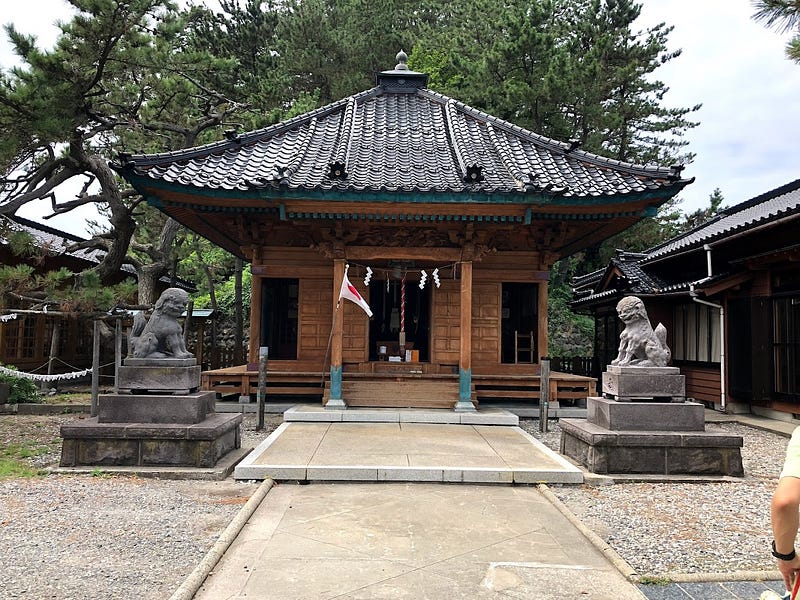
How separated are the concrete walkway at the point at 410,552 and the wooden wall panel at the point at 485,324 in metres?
6.49

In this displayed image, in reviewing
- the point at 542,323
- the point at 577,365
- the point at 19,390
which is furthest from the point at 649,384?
the point at 19,390

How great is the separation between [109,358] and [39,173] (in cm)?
1335

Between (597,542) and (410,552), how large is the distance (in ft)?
5.12

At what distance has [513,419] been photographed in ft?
34.3

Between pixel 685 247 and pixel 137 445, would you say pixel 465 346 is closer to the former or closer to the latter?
pixel 137 445

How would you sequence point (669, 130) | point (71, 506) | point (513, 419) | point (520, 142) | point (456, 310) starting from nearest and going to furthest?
point (71, 506) → point (513, 419) → point (456, 310) → point (520, 142) → point (669, 130)

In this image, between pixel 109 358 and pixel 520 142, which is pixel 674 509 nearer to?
pixel 520 142

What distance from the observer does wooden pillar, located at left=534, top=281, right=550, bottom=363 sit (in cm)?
1230

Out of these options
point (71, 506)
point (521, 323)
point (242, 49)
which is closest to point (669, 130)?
point (521, 323)

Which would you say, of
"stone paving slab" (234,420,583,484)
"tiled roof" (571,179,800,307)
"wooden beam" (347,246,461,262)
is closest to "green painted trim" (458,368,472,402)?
"stone paving slab" (234,420,583,484)

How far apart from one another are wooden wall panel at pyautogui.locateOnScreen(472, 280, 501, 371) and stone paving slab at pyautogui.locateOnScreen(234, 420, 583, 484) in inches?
110

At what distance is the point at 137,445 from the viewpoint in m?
6.79

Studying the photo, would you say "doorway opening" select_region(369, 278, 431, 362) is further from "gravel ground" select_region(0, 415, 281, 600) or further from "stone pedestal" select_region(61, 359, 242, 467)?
"gravel ground" select_region(0, 415, 281, 600)

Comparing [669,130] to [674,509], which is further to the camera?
[669,130]
